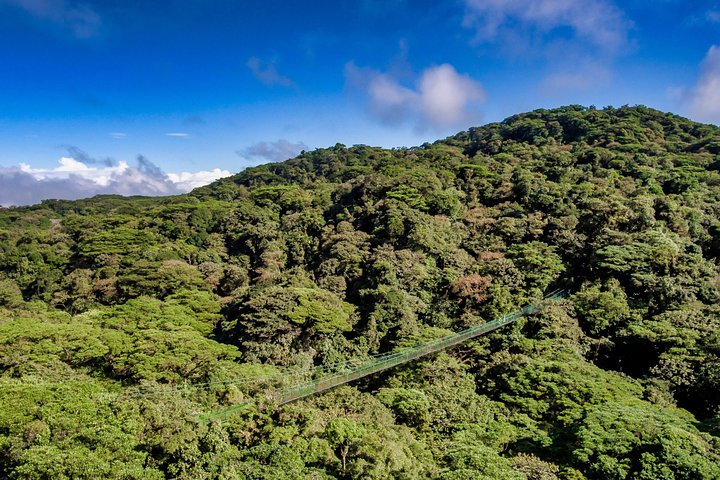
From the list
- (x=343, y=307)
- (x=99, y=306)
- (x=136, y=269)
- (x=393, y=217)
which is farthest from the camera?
(x=393, y=217)

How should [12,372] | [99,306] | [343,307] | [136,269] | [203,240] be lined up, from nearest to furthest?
[12,372]
[343,307]
[99,306]
[136,269]
[203,240]

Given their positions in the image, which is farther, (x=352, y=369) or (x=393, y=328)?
(x=393, y=328)

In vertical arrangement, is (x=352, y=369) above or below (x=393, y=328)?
below

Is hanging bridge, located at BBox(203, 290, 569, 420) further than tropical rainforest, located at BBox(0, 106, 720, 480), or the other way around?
hanging bridge, located at BBox(203, 290, 569, 420)

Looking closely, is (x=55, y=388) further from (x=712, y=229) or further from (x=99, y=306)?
(x=712, y=229)

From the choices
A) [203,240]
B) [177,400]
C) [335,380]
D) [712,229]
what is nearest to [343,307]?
[335,380]
